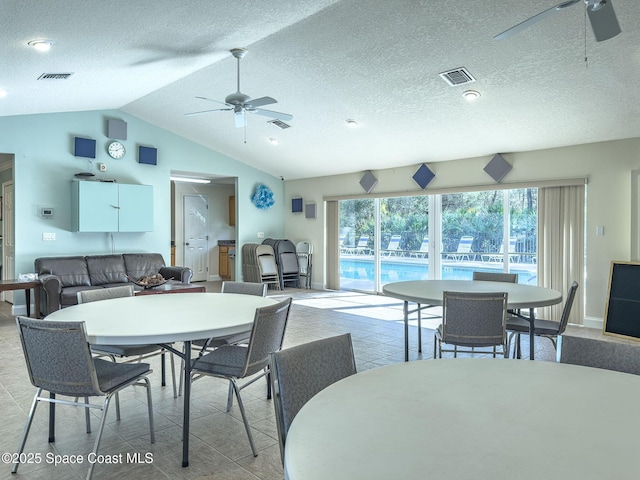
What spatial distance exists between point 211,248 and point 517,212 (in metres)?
7.01

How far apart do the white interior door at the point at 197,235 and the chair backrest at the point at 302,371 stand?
9086 millimetres

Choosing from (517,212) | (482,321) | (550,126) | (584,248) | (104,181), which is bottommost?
(482,321)

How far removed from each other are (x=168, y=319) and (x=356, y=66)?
348 centimetres

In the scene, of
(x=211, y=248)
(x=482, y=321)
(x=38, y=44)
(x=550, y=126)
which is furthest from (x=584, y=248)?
(x=211, y=248)

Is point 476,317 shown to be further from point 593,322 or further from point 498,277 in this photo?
point 593,322

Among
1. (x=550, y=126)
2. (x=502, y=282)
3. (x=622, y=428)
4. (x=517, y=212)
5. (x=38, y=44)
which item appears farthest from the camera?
(x=517, y=212)

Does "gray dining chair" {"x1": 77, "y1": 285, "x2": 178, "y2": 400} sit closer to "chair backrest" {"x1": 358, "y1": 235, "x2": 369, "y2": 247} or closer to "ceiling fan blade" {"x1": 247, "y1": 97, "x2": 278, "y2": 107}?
"ceiling fan blade" {"x1": 247, "y1": 97, "x2": 278, "y2": 107}

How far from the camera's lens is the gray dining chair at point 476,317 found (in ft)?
10.2

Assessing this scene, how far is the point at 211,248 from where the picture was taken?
10.9 meters

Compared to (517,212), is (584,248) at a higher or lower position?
lower

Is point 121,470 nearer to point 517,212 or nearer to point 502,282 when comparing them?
point 502,282

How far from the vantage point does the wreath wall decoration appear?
9.45 m

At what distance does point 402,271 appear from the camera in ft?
27.2

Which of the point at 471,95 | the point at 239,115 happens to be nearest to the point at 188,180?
the point at 239,115
